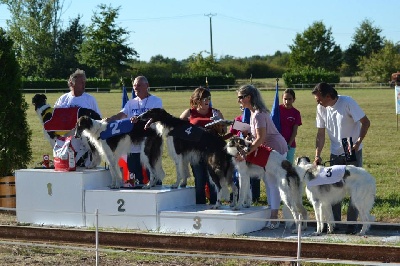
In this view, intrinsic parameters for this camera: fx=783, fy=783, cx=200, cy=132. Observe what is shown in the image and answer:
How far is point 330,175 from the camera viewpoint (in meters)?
9.38

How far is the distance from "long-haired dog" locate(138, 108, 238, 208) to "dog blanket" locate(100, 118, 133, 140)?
1.08 feet

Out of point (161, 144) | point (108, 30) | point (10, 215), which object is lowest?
point (10, 215)

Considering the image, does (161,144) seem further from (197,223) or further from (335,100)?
(335,100)

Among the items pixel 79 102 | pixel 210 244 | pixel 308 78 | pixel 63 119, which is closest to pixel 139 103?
pixel 79 102

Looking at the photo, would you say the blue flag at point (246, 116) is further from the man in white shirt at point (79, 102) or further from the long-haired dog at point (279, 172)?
the man in white shirt at point (79, 102)

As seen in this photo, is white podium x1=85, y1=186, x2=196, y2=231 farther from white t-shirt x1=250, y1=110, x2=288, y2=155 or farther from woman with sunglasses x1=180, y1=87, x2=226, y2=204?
white t-shirt x1=250, y1=110, x2=288, y2=155

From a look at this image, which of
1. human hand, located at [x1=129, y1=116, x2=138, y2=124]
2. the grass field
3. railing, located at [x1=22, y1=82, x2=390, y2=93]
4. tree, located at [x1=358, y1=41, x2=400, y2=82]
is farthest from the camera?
tree, located at [x1=358, y1=41, x2=400, y2=82]

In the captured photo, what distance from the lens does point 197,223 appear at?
9.80 meters

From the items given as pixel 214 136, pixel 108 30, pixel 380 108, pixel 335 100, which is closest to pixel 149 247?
pixel 214 136

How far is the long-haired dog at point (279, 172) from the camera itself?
31.4 ft

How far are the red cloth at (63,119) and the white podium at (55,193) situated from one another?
654 mm

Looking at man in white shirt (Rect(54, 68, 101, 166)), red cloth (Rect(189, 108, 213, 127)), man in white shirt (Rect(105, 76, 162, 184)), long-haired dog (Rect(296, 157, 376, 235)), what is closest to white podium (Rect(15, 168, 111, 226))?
man in white shirt (Rect(54, 68, 101, 166))

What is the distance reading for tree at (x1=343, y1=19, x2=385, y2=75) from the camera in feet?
342

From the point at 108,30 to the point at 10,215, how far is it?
73.5 metres
